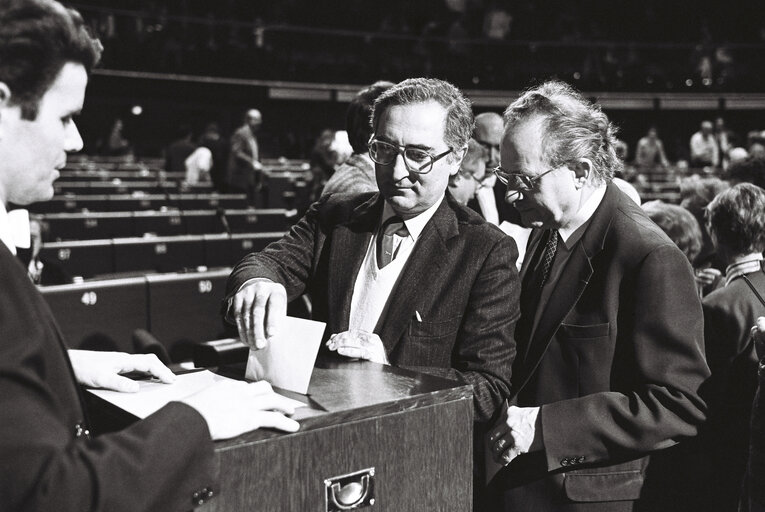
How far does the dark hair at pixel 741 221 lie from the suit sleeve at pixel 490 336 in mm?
1004

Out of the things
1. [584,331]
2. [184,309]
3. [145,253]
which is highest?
[584,331]

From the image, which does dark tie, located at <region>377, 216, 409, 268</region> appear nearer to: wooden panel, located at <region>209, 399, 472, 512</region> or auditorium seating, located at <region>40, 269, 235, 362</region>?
wooden panel, located at <region>209, 399, 472, 512</region>

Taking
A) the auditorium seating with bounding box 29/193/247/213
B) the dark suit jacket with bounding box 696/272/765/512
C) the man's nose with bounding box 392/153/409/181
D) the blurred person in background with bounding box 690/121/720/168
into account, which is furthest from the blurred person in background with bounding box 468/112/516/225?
the blurred person in background with bounding box 690/121/720/168

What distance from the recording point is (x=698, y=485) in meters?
1.75

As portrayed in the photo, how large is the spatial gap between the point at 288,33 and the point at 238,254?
31.9 feet

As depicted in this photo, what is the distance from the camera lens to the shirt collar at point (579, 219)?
1595 mm

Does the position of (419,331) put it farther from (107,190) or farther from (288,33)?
(288,33)

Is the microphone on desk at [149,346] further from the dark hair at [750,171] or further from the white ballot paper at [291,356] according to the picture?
the dark hair at [750,171]

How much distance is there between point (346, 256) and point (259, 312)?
45 centimetres

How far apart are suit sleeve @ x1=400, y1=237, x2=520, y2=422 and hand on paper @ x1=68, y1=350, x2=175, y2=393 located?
48 centimetres

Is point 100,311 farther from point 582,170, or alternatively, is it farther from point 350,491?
point 350,491

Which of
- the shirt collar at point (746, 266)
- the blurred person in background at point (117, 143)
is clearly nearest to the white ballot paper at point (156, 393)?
the shirt collar at point (746, 266)

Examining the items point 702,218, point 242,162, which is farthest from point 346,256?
point 242,162

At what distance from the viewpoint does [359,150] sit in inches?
109
